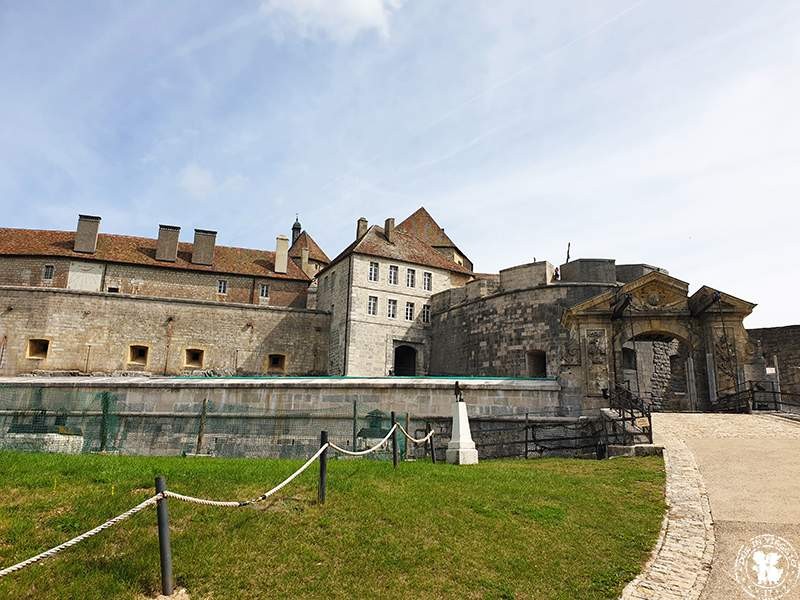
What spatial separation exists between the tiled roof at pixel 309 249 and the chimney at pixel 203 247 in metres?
10.0

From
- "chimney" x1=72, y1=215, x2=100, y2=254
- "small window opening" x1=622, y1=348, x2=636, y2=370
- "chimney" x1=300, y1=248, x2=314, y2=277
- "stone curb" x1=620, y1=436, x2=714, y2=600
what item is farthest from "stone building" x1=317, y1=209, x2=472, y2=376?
"stone curb" x1=620, y1=436, x2=714, y2=600

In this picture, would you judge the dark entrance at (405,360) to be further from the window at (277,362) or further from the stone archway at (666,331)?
the stone archway at (666,331)

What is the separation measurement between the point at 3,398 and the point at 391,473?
1709 centimetres

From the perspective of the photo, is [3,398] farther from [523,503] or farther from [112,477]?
[523,503]

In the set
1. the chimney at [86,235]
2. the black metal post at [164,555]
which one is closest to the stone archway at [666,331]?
the black metal post at [164,555]

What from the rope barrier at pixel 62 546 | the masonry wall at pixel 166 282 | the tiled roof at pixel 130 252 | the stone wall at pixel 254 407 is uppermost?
the tiled roof at pixel 130 252

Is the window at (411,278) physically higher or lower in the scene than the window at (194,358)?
higher

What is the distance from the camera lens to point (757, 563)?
506 centimetres

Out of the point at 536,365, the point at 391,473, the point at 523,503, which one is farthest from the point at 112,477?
the point at 536,365

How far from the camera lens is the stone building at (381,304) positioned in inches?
1233

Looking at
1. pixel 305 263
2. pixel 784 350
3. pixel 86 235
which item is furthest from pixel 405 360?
pixel 86 235

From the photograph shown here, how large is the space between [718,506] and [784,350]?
2211cm

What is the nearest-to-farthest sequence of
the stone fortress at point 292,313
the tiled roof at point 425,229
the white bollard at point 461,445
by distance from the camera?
1. the white bollard at point 461,445
2. the stone fortress at point 292,313
3. the tiled roof at point 425,229

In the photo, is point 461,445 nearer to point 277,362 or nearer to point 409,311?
point 409,311
